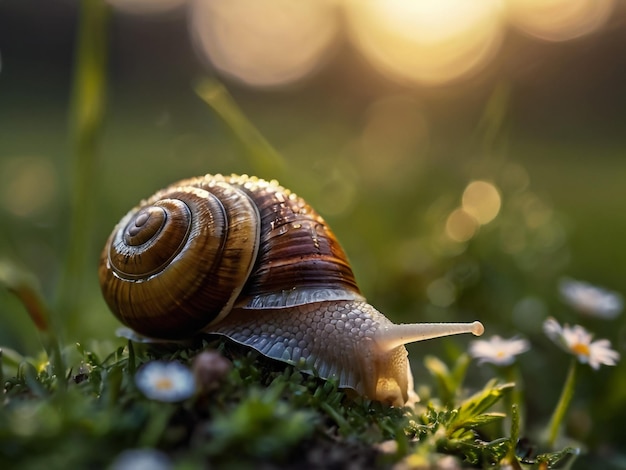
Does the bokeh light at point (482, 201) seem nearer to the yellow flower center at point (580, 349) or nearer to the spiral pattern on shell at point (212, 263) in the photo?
the yellow flower center at point (580, 349)

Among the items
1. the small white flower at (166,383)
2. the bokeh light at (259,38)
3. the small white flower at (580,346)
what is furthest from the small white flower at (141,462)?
the bokeh light at (259,38)

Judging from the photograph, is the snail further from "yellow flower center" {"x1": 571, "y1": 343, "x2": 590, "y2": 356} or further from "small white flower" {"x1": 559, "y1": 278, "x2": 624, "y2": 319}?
"small white flower" {"x1": 559, "y1": 278, "x2": 624, "y2": 319}

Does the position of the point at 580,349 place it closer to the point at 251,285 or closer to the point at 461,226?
the point at 251,285

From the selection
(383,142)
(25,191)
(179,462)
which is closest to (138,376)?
(179,462)

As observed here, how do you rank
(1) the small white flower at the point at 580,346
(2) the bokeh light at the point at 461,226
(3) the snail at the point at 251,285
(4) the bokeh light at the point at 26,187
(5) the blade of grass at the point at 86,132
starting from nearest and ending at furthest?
1. (3) the snail at the point at 251,285
2. (1) the small white flower at the point at 580,346
3. (5) the blade of grass at the point at 86,132
4. (2) the bokeh light at the point at 461,226
5. (4) the bokeh light at the point at 26,187

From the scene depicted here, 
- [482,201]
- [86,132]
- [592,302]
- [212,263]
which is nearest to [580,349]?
[592,302]

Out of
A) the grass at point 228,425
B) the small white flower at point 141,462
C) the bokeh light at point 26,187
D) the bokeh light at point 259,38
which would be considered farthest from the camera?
the bokeh light at point 259,38
